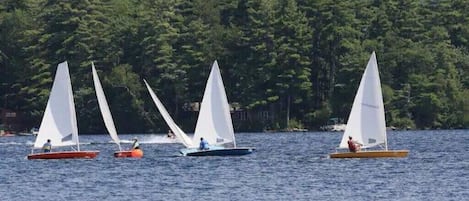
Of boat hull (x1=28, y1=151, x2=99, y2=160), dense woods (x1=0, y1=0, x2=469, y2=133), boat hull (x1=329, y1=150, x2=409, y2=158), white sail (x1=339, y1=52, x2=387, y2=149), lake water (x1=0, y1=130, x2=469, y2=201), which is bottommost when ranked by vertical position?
lake water (x1=0, y1=130, x2=469, y2=201)

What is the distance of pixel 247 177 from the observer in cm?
6359

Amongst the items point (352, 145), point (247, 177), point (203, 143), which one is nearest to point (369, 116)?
point (352, 145)

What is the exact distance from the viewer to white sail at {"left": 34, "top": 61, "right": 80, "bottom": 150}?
260ft

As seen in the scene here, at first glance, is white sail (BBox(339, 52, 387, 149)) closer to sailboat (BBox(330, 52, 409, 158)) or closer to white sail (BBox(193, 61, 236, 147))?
sailboat (BBox(330, 52, 409, 158))

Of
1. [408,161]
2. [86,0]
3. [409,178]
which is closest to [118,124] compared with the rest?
[86,0]

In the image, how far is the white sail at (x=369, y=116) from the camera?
72.8 meters

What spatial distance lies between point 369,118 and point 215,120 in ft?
28.3

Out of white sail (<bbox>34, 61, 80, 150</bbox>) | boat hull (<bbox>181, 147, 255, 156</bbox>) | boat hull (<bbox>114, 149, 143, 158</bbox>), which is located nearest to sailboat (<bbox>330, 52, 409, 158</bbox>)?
boat hull (<bbox>181, 147, 255, 156</bbox>)

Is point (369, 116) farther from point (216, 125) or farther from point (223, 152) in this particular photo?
point (216, 125)

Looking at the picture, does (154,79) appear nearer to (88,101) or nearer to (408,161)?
(88,101)

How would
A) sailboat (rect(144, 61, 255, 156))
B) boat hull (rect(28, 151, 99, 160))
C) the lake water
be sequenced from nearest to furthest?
the lake water
sailboat (rect(144, 61, 255, 156))
boat hull (rect(28, 151, 99, 160))

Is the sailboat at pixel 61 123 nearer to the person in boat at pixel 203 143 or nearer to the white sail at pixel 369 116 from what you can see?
the person in boat at pixel 203 143

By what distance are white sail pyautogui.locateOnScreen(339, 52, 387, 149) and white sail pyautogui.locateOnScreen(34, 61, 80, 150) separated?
14609 mm

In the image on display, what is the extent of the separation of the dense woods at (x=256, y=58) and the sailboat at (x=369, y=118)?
57213mm
